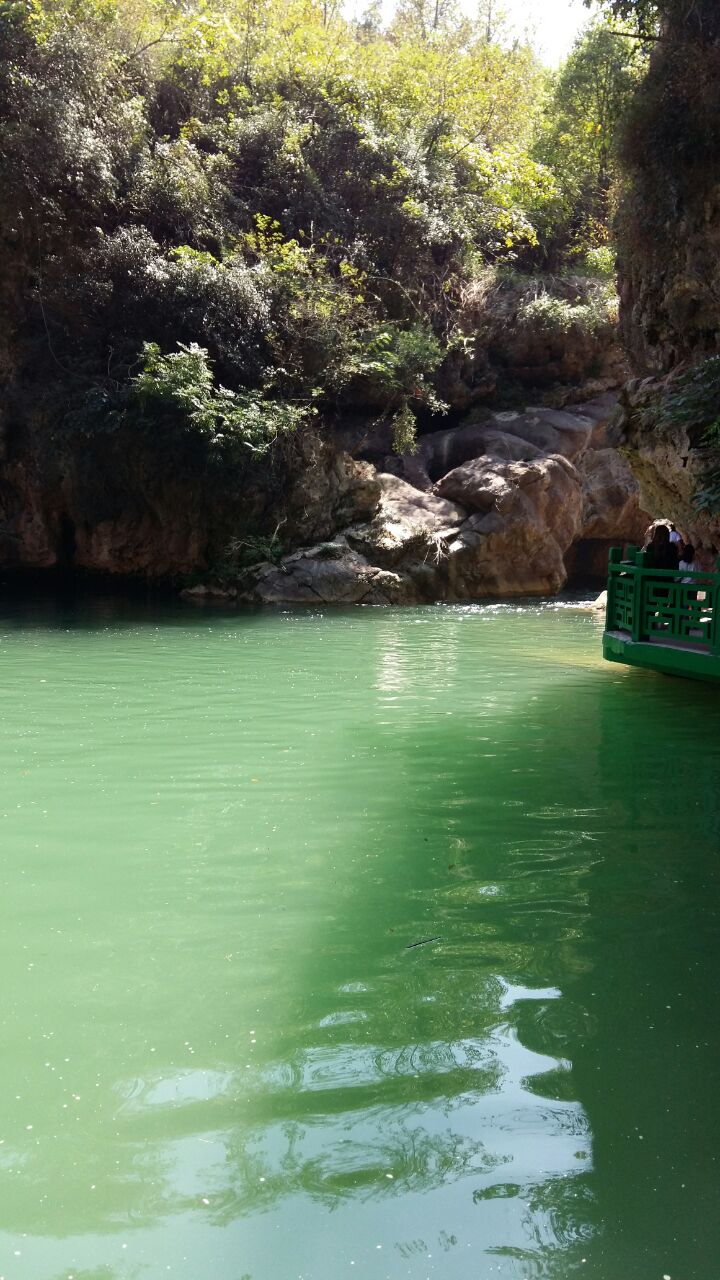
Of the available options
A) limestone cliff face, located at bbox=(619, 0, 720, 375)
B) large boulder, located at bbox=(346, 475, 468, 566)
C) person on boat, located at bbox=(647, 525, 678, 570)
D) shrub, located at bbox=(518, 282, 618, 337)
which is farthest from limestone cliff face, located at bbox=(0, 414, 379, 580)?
person on boat, located at bbox=(647, 525, 678, 570)

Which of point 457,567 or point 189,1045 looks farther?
point 457,567

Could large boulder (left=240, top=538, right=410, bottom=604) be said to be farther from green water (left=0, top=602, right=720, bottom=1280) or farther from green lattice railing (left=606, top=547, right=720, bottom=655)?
green water (left=0, top=602, right=720, bottom=1280)

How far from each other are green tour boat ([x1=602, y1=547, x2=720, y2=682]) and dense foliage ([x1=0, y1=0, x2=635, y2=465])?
38.9 ft

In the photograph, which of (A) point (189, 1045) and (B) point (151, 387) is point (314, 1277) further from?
(B) point (151, 387)

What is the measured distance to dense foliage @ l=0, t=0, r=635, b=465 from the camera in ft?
70.0

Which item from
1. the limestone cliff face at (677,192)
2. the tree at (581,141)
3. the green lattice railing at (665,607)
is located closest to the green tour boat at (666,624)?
the green lattice railing at (665,607)

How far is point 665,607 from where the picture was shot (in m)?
10.4

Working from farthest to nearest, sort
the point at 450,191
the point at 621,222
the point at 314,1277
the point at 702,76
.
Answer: the point at 450,191, the point at 621,222, the point at 702,76, the point at 314,1277

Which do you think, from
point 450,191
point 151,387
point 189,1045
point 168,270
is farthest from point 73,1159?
point 450,191

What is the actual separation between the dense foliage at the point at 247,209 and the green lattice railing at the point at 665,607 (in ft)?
37.7

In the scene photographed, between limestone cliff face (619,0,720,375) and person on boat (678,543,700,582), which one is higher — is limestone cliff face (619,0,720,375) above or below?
above

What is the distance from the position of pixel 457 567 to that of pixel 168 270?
948 centimetres

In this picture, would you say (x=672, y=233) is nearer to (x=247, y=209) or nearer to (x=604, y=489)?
(x=604, y=489)

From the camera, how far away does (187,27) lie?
77.4ft
